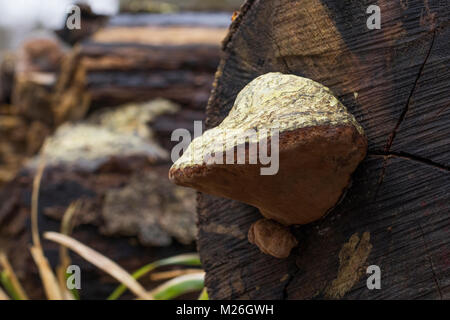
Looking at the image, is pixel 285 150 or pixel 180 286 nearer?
pixel 285 150

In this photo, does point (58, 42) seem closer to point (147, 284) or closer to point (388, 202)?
point (147, 284)

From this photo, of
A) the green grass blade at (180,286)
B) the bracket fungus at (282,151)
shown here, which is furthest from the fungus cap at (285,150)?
the green grass blade at (180,286)

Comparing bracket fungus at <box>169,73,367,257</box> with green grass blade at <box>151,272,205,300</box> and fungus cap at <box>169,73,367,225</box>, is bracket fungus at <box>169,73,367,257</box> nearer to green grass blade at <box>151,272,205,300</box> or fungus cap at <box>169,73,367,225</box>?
fungus cap at <box>169,73,367,225</box>

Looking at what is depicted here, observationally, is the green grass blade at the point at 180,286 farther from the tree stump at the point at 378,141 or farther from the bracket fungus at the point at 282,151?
the bracket fungus at the point at 282,151

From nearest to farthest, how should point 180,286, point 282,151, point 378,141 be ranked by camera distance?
point 282,151 → point 378,141 → point 180,286

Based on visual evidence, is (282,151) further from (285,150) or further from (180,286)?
(180,286)

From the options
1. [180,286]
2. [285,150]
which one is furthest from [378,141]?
[180,286]

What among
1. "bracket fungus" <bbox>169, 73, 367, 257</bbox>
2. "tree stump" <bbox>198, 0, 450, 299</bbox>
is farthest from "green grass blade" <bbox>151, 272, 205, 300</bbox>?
"bracket fungus" <bbox>169, 73, 367, 257</bbox>
